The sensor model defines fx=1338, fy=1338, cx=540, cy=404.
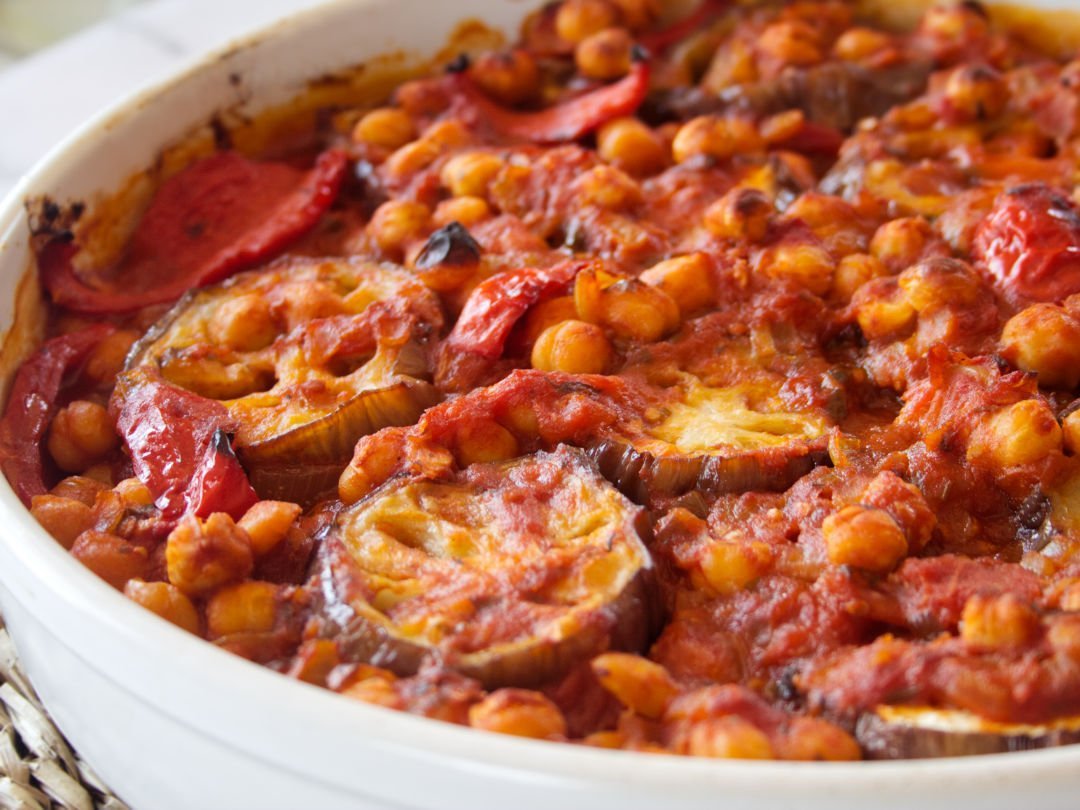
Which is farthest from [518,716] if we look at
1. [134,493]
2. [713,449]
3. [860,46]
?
[860,46]

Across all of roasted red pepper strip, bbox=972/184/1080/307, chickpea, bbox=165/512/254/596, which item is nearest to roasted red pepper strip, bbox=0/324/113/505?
chickpea, bbox=165/512/254/596

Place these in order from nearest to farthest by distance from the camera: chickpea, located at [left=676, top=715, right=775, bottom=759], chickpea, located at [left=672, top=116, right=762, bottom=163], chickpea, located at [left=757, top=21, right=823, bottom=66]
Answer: chickpea, located at [left=676, top=715, right=775, bottom=759], chickpea, located at [left=672, top=116, right=762, bottom=163], chickpea, located at [left=757, top=21, right=823, bottom=66]

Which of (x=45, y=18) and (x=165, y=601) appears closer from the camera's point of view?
(x=165, y=601)

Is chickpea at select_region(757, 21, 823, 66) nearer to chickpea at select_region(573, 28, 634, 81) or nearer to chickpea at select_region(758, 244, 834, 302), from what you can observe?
chickpea at select_region(573, 28, 634, 81)

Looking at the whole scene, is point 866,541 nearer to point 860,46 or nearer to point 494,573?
point 494,573

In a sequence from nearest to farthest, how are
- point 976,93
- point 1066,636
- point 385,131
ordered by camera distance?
1. point 1066,636
2. point 976,93
3. point 385,131

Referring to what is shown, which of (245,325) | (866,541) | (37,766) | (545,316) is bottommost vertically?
(37,766)

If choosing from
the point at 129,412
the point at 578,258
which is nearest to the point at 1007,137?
the point at 578,258
